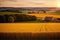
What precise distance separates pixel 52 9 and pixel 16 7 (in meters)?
0.40

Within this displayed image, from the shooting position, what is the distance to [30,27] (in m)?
1.33

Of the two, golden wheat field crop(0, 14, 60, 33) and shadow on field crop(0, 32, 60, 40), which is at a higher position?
golden wheat field crop(0, 14, 60, 33)

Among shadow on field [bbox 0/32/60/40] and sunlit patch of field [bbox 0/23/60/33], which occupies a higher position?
sunlit patch of field [bbox 0/23/60/33]

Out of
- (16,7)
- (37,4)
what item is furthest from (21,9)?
(37,4)

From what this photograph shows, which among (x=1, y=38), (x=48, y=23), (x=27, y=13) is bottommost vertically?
(x=1, y=38)

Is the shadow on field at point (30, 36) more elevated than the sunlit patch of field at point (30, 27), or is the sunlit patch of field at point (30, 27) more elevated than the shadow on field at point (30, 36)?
the sunlit patch of field at point (30, 27)

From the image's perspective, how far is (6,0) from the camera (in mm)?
1341

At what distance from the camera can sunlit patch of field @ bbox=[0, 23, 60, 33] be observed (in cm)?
133

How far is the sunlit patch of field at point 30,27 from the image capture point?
1.33 metres

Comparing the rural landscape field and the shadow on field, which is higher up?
the rural landscape field

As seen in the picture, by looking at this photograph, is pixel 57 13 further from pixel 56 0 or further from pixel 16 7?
pixel 16 7

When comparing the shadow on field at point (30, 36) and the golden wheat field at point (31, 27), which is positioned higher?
the golden wheat field at point (31, 27)

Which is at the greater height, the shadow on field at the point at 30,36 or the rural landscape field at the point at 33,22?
the rural landscape field at the point at 33,22

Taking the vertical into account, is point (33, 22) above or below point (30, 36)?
above
